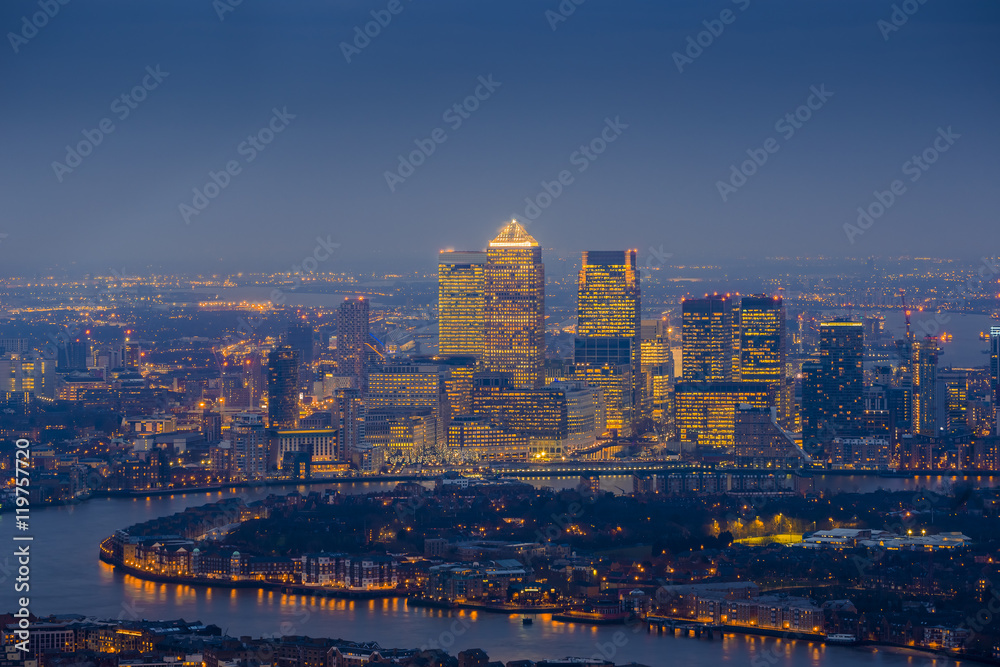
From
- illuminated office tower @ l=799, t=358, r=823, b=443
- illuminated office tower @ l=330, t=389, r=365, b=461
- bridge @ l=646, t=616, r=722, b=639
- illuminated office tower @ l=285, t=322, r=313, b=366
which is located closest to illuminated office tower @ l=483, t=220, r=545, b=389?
illuminated office tower @ l=330, t=389, r=365, b=461

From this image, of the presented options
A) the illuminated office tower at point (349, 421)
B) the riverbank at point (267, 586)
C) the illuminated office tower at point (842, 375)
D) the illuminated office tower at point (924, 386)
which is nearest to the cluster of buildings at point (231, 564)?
the riverbank at point (267, 586)

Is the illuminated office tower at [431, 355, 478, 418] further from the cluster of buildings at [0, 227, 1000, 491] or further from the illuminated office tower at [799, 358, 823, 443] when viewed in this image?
the illuminated office tower at [799, 358, 823, 443]

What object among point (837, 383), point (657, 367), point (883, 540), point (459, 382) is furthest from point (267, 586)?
point (657, 367)

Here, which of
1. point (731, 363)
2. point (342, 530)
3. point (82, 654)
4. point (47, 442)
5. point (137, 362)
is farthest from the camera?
point (137, 362)

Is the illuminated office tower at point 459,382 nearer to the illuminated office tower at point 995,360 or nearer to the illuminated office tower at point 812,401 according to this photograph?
the illuminated office tower at point 812,401

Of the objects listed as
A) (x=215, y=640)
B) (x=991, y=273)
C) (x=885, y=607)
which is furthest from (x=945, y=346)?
(x=215, y=640)

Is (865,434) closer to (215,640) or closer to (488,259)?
(488,259)

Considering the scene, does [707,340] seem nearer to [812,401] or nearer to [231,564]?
[812,401]
